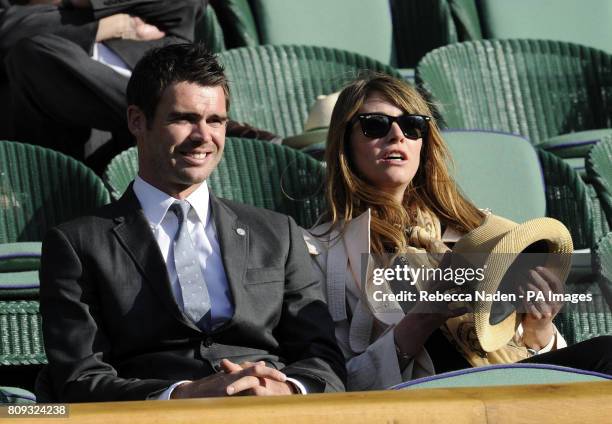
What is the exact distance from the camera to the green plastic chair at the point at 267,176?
12.8ft

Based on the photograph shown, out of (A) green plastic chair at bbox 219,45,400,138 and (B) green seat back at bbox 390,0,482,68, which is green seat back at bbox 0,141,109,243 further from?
(B) green seat back at bbox 390,0,482,68

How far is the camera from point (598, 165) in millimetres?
4129

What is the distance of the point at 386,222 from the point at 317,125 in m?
1.25

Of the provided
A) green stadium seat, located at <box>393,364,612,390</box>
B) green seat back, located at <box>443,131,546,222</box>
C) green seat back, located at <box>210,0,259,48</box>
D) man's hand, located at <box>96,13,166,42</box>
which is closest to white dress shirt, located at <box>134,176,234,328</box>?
green stadium seat, located at <box>393,364,612,390</box>

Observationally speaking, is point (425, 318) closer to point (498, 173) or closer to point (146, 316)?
point (146, 316)

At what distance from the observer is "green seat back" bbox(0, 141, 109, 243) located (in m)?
3.93

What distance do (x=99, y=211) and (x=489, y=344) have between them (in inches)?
33.4

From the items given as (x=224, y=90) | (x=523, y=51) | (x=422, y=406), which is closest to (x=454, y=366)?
(x=224, y=90)

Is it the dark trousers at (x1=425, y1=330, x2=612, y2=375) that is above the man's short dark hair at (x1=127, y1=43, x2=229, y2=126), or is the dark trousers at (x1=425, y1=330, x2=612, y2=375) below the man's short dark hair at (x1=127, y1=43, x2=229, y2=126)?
below

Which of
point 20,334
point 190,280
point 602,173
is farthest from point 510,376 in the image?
point 602,173

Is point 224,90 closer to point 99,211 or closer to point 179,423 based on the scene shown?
point 99,211

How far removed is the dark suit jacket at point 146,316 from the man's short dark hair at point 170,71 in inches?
8.3

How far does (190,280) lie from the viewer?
279 cm

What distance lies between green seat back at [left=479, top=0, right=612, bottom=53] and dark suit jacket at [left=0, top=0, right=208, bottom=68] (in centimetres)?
153
